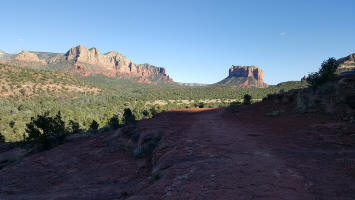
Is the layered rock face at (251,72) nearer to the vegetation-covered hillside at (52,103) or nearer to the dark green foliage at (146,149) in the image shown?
the vegetation-covered hillside at (52,103)

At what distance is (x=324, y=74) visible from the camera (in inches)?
666

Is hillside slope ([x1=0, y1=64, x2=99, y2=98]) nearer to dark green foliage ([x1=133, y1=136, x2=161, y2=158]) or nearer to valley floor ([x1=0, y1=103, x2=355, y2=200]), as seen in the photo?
valley floor ([x1=0, y1=103, x2=355, y2=200])

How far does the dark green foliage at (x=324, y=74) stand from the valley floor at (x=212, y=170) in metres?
7.01

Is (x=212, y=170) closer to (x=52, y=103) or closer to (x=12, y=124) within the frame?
(x=12, y=124)

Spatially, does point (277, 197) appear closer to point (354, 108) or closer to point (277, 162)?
point (277, 162)

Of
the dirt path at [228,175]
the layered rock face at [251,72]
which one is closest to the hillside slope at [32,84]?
the dirt path at [228,175]

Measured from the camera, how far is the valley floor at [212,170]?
173 inches

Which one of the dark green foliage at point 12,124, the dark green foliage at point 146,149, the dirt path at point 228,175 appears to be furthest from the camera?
the dark green foliage at point 12,124

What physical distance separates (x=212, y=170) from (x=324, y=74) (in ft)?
56.6

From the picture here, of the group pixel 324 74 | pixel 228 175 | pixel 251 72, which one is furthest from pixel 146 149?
pixel 251 72

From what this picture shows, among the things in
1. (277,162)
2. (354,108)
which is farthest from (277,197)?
(354,108)

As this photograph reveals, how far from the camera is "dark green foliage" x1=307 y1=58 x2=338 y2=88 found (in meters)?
16.8

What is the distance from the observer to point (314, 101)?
14.6 m

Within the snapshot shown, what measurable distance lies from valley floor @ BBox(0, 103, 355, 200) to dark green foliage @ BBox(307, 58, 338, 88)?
276 inches
